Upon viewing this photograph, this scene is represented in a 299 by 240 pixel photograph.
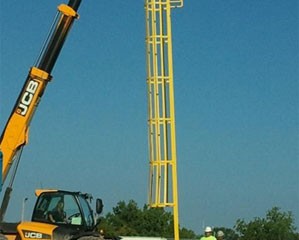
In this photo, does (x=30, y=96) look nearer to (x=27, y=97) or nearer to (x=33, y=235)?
(x=27, y=97)

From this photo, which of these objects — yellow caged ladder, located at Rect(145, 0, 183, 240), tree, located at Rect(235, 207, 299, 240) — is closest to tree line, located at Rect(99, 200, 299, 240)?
tree, located at Rect(235, 207, 299, 240)

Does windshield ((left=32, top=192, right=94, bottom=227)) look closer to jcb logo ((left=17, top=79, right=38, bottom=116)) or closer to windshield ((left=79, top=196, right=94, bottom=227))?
windshield ((left=79, top=196, right=94, bottom=227))

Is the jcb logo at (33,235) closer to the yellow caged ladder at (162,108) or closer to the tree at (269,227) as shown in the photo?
the yellow caged ladder at (162,108)

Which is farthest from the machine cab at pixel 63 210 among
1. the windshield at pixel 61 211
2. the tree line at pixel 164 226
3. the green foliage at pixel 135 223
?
the green foliage at pixel 135 223

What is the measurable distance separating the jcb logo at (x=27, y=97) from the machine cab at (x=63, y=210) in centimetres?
247

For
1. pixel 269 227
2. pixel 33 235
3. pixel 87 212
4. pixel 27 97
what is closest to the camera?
pixel 33 235

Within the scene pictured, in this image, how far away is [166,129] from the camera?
2169 cm

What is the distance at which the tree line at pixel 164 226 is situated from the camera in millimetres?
48688

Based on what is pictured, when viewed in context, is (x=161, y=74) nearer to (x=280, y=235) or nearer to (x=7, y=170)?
(x=7, y=170)

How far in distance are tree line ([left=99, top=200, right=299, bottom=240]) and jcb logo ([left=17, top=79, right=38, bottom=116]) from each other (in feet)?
75.3

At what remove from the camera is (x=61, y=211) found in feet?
53.5

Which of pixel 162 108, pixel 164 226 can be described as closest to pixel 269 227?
pixel 164 226

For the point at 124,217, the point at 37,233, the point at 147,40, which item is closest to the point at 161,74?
the point at 147,40

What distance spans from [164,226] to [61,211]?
140 ft
